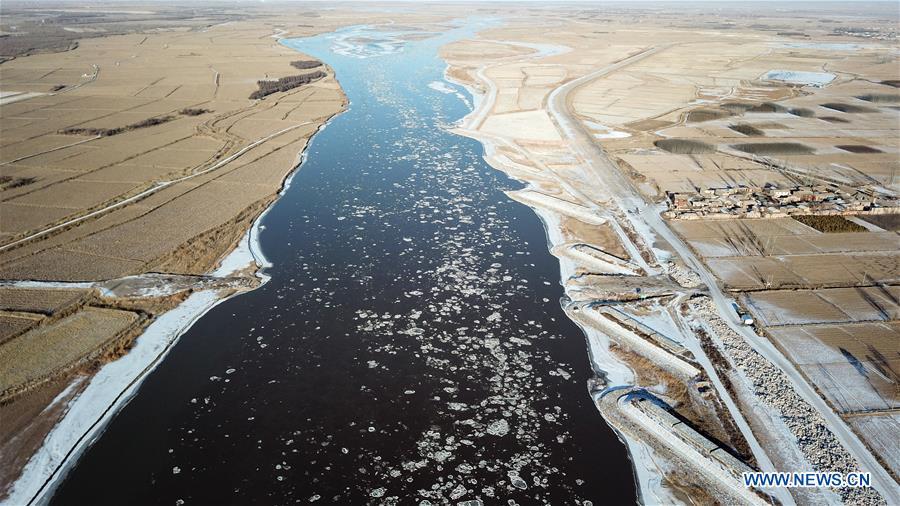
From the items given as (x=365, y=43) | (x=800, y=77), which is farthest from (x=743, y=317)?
(x=365, y=43)

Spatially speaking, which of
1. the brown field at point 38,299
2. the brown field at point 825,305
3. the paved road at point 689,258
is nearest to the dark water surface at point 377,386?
the brown field at point 38,299

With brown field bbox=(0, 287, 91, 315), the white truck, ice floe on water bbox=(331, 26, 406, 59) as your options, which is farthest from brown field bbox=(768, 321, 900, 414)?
ice floe on water bbox=(331, 26, 406, 59)

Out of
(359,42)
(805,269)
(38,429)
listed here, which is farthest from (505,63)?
(38,429)

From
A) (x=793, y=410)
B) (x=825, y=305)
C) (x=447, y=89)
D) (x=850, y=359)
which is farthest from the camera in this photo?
(x=447, y=89)

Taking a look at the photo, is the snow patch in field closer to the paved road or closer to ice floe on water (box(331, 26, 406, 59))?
the paved road

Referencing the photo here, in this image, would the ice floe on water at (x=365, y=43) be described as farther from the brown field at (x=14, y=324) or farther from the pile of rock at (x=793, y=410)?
the pile of rock at (x=793, y=410)

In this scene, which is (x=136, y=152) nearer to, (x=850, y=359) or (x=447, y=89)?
(x=447, y=89)
